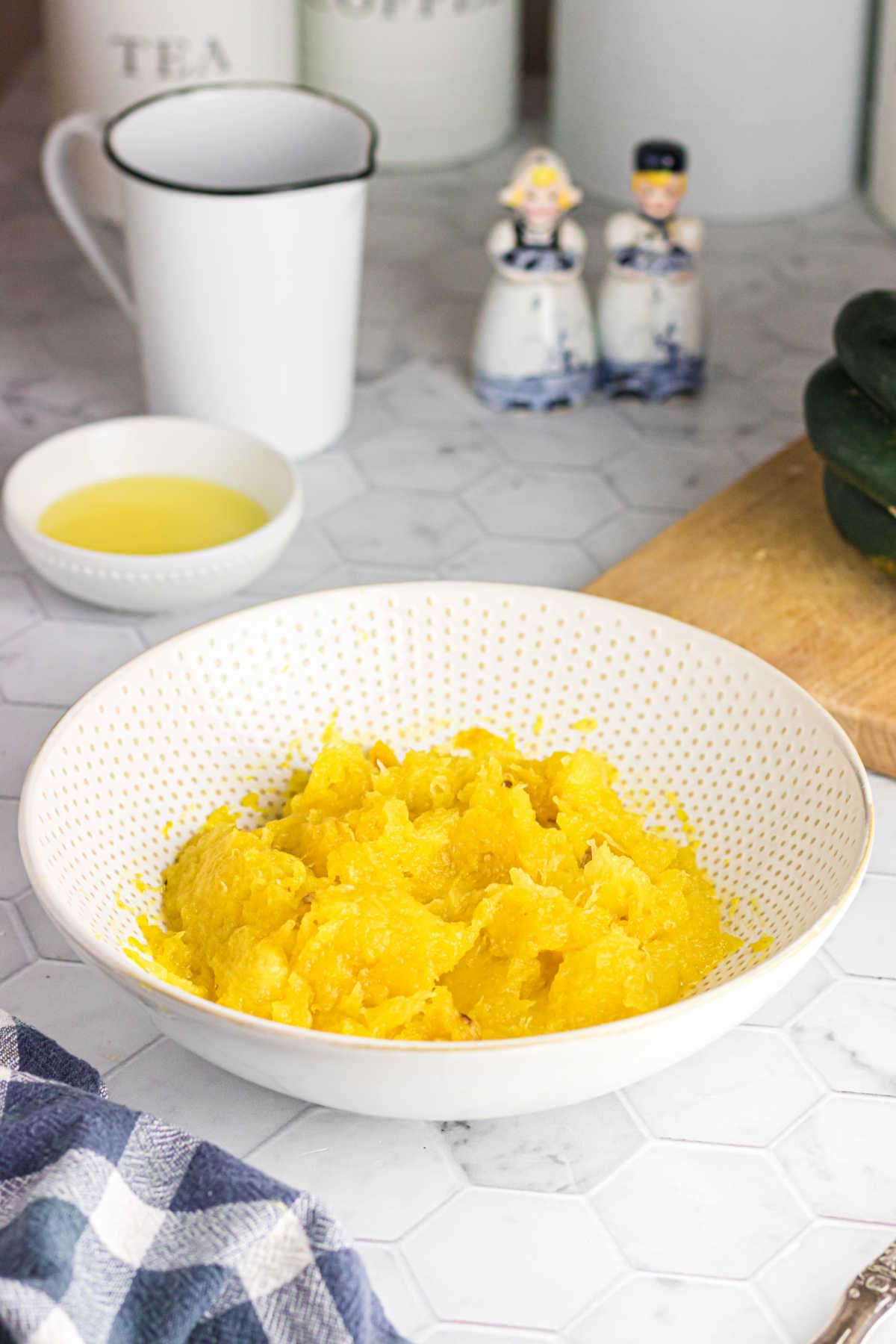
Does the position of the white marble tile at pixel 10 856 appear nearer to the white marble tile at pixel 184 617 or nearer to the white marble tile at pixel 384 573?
the white marble tile at pixel 184 617

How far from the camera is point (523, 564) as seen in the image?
4.45 feet

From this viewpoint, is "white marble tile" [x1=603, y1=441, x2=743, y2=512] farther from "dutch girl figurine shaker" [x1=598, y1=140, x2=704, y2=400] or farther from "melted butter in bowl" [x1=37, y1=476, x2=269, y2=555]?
"melted butter in bowl" [x1=37, y1=476, x2=269, y2=555]

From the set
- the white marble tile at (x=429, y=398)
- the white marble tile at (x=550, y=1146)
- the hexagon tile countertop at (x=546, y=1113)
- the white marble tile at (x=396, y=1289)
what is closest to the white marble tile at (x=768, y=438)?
the hexagon tile countertop at (x=546, y=1113)

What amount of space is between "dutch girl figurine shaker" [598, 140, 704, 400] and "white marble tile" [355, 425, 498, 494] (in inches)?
5.9

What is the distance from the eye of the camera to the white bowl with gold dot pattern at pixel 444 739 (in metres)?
0.75

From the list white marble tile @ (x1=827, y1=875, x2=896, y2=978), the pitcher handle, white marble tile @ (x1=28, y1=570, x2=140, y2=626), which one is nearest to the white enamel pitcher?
the pitcher handle

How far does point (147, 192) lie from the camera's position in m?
1.32

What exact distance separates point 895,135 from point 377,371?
643 mm

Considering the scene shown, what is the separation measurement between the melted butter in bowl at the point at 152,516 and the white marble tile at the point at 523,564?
170 mm

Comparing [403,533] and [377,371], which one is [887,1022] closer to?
[403,533]

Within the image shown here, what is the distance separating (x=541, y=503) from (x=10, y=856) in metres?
0.58

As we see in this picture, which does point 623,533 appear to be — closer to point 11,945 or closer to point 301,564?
point 301,564

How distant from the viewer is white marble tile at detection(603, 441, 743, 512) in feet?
4.73

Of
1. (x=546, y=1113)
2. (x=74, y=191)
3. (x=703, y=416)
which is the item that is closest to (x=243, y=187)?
(x=74, y=191)
